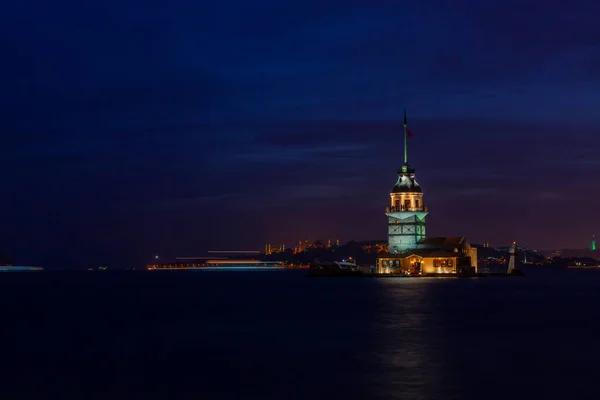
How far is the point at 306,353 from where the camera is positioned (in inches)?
1666

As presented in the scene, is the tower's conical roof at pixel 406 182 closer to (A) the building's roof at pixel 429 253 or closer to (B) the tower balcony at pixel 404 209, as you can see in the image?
(B) the tower balcony at pixel 404 209

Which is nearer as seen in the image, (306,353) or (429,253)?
(306,353)

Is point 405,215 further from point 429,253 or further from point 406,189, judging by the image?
point 429,253

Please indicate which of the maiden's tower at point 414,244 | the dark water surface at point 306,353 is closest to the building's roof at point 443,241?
the maiden's tower at point 414,244

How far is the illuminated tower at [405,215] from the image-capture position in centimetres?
15238

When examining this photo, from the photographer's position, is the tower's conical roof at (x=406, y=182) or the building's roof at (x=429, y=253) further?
the tower's conical roof at (x=406, y=182)

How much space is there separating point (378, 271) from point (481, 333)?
10705 cm

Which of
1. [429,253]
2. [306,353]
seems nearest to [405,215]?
[429,253]

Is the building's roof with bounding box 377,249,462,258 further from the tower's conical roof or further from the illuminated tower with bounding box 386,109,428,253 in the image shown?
the tower's conical roof

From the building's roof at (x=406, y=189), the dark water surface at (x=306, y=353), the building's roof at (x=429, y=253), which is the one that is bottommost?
the dark water surface at (x=306, y=353)

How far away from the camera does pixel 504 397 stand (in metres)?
30.4

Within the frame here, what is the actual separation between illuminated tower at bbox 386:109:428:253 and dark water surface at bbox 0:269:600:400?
7779cm

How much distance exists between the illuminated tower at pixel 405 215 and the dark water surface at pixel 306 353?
77.8m

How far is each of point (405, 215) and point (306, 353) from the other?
112 metres
